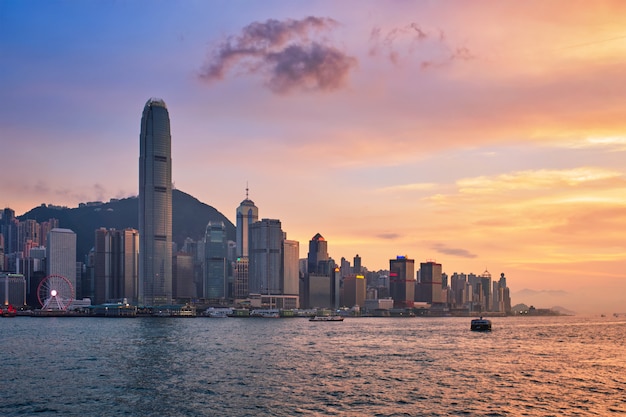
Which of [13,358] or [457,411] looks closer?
[457,411]

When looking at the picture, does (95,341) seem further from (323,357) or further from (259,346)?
(323,357)

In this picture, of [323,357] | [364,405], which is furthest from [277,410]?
[323,357]

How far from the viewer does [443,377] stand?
360ft

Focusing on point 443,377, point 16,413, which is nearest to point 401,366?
point 443,377

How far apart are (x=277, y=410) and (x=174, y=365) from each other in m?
50.0

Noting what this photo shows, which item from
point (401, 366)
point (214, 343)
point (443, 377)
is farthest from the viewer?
point (214, 343)

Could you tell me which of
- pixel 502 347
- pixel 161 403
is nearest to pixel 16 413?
pixel 161 403

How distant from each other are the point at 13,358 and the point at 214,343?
5829 centimetres

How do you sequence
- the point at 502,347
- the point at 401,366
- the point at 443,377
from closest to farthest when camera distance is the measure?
1. the point at 443,377
2. the point at 401,366
3. the point at 502,347

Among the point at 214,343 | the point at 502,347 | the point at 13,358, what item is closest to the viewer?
the point at 13,358

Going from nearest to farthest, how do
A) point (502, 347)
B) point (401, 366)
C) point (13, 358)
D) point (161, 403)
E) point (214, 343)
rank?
point (161, 403) < point (401, 366) < point (13, 358) < point (502, 347) < point (214, 343)

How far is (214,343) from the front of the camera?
614ft

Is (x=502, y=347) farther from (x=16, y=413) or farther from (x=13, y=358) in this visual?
(x=16, y=413)

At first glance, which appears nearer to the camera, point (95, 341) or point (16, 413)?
point (16, 413)
